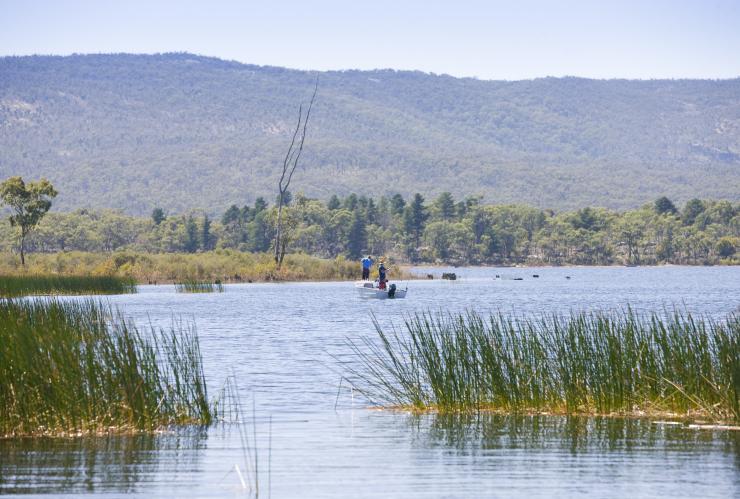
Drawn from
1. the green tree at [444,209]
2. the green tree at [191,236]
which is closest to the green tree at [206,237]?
the green tree at [191,236]

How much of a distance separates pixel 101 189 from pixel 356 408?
18197 cm

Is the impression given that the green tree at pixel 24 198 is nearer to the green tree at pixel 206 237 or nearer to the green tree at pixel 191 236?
the green tree at pixel 191 236

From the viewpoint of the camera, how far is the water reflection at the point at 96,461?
11953 mm

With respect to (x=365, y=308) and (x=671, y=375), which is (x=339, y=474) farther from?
(x=365, y=308)

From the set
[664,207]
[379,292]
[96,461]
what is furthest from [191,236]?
[96,461]

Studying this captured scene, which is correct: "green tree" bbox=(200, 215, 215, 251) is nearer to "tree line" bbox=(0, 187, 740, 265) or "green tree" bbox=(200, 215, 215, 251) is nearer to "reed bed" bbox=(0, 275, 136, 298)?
"tree line" bbox=(0, 187, 740, 265)

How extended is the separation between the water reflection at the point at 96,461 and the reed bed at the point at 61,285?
26.2m

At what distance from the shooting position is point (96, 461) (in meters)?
13.1

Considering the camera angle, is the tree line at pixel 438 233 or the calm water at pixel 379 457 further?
the tree line at pixel 438 233

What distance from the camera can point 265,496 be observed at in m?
11.4

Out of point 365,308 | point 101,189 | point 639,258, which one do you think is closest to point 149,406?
point 365,308

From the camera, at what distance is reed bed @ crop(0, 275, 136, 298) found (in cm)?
4298

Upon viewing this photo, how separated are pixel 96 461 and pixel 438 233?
124 metres

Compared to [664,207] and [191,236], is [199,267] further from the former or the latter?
[664,207]
